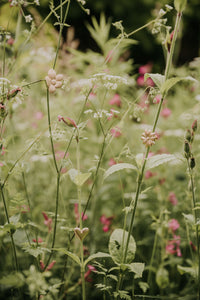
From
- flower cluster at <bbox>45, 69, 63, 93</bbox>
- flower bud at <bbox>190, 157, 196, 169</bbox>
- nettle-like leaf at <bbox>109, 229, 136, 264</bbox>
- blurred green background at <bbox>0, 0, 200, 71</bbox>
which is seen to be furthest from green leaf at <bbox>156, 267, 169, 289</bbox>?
blurred green background at <bbox>0, 0, 200, 71</bbox>

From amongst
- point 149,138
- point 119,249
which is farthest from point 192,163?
point 119,249

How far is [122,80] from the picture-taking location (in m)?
0.69

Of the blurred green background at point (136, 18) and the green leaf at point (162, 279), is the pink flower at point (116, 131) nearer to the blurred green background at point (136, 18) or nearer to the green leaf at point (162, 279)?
the green leaf at point (162, 279)

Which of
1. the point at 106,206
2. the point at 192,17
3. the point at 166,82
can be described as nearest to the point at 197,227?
the point at 166,82

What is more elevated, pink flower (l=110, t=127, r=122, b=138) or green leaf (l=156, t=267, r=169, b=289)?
pink flower (l=110, t=127, r=122, b=138)

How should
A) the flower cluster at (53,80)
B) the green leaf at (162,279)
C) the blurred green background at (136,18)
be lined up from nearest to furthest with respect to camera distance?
the flower cluster at (53,80), the green leaf at (162,279), the blurred green background at (136,18)

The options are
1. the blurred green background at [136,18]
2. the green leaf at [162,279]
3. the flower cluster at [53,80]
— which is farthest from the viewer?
the blurred green background at [136,18]

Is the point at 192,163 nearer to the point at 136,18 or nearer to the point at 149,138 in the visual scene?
the point at 149,138

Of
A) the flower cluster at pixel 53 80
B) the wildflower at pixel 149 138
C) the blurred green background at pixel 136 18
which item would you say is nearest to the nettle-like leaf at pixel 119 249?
the wildflower at pixel 149 138

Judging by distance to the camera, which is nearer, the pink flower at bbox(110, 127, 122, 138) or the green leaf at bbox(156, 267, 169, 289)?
the pink flower at bbox(110, 127, 122, 138)

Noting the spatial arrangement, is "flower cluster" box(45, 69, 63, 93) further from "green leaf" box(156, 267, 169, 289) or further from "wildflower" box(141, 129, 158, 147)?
"green leaf" box(156, 267, 169, 289)

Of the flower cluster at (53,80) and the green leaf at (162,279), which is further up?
the flower cluster at (53,80)

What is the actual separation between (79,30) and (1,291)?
4518 millimetres

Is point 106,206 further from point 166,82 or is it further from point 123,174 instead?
point 166,82
